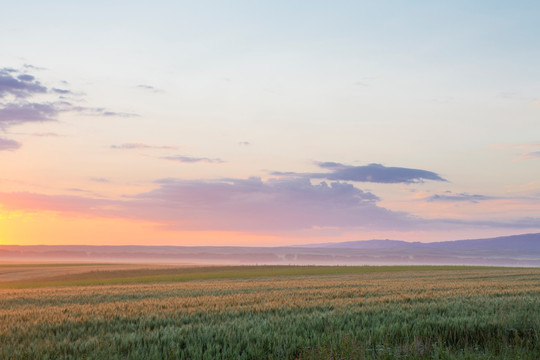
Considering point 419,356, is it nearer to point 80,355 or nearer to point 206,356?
point 206,356

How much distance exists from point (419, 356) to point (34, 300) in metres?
20.0

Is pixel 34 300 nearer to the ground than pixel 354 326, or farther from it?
nearer to the ground

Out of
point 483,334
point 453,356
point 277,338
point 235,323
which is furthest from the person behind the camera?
point 235,323

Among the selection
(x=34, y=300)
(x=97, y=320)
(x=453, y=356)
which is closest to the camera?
(x=453, y=356)

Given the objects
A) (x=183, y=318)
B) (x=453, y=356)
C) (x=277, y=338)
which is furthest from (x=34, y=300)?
(x=453, y=356)

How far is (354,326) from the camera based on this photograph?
11.5m

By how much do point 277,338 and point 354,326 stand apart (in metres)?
2.50

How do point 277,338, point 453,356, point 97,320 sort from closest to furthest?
point 453,356, point 277,338, point 97,320

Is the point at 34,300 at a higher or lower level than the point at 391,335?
lower

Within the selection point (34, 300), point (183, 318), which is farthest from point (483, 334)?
point (34, 300)

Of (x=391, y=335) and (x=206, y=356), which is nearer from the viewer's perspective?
(x=206, y=356)

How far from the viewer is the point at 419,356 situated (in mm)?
8844

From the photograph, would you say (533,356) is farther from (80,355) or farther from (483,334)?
(80,355)

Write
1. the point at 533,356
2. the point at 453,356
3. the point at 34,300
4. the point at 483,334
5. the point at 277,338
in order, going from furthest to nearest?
the point at 34,300
the point at 483,334
the point at 277,338
the point at 533,356
the point at 453,356
